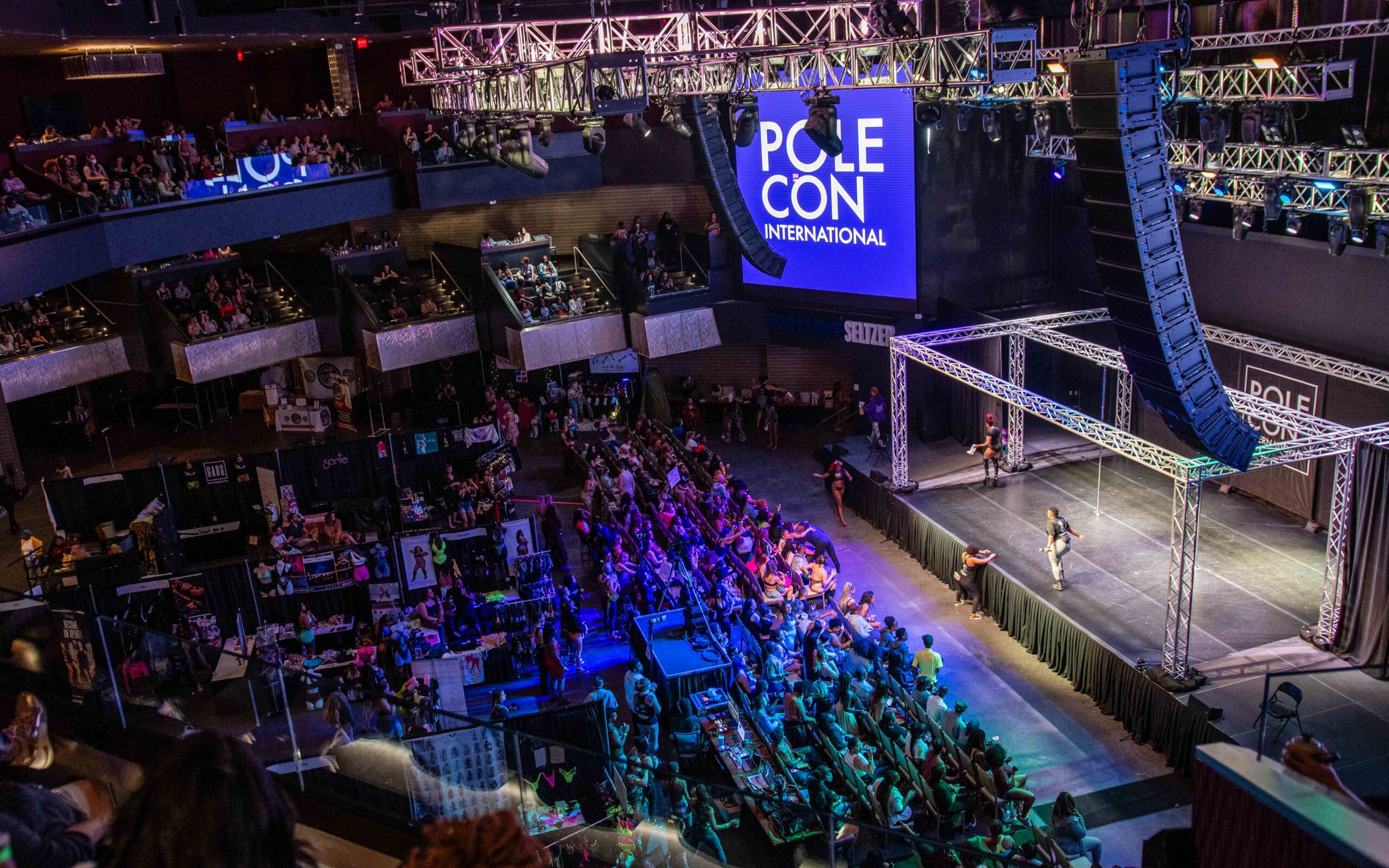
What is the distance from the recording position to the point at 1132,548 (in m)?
15.8

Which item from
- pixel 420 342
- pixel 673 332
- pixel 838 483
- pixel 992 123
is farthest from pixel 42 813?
pixel 673 332

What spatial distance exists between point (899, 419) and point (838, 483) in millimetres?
1618

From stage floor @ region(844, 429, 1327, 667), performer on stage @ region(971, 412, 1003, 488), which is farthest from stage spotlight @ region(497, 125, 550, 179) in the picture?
performer on stage @ region(971, 412, 1003, 488)

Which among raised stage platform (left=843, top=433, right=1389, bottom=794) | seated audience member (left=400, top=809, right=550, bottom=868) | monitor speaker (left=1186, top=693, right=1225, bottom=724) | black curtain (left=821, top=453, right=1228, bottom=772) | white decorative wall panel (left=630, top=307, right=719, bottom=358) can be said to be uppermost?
seated audience member (left=400, top=809, right=550, bottom=868)

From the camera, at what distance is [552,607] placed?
15.3 meters

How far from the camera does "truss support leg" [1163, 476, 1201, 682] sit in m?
12.1

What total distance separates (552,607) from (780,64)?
7681 millimetres

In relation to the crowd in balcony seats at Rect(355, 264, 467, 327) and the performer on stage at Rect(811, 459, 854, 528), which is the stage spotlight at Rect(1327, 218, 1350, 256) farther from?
the crowd in balcony seats at Rect(355, 264, 467, 327)

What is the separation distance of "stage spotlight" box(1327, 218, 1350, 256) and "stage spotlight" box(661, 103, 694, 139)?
8.63m

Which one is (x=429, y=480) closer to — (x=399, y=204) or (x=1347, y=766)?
(x=399, y=204)

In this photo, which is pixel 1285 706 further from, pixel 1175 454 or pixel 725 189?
pixel 725 189

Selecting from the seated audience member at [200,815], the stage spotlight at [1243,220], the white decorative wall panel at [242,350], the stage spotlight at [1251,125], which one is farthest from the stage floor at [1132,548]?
the white decorative wall panel at [242,350]

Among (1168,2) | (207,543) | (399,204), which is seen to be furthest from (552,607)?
(399,204)

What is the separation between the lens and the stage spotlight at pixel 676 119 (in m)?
15.7
